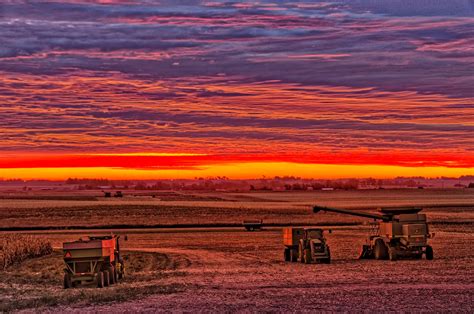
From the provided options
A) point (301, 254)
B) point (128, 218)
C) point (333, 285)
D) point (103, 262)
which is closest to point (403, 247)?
point (301, 254)

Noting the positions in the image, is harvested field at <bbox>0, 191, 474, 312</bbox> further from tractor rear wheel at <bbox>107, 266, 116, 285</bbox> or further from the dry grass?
the dry grass

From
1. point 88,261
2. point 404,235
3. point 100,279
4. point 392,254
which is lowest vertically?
point 392,254

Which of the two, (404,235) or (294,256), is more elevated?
(404,235)

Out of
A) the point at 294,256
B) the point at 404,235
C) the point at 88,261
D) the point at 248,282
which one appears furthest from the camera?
the point at 294,256

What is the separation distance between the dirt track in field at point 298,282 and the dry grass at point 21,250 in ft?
21.4

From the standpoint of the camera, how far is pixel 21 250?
48250 mm

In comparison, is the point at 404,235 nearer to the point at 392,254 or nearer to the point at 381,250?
the point at 392,254

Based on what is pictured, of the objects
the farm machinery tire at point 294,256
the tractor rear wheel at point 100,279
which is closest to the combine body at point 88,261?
the tractor rear wheel at point 100,279

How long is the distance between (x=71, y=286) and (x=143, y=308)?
7.00 m

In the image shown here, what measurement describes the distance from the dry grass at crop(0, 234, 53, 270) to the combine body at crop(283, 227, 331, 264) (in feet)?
51.1

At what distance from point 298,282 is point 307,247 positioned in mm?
9212

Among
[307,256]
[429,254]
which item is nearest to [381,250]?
[429,254]

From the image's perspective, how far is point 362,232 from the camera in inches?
2825

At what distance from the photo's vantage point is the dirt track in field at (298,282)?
25.8m
